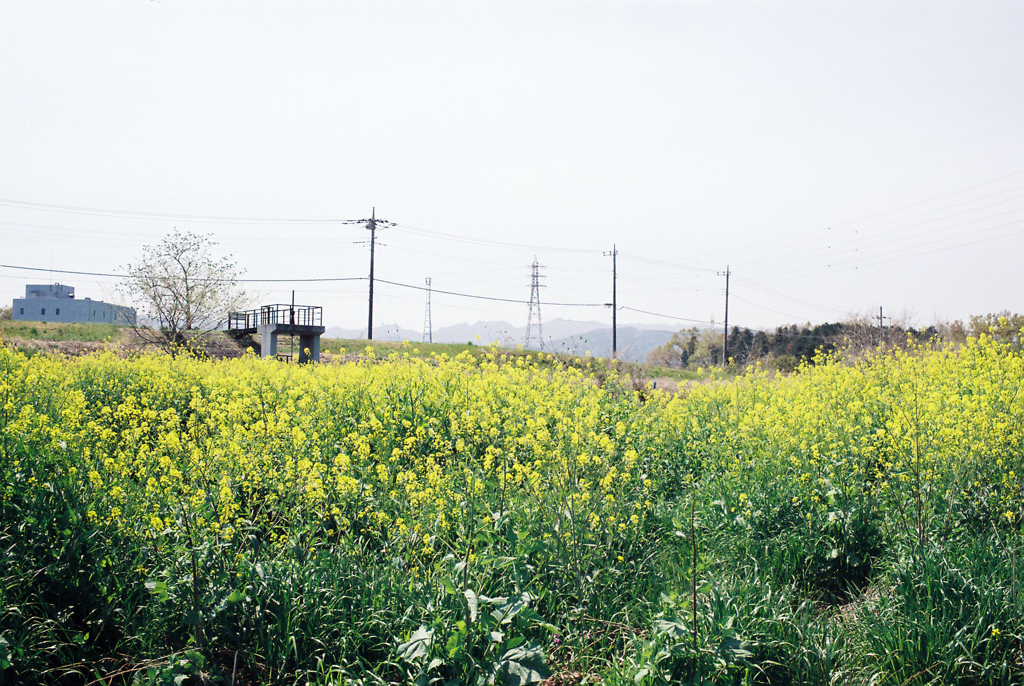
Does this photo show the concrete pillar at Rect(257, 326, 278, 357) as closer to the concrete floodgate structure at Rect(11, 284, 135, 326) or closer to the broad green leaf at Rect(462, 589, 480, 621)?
the broad green leaf at Rect(462, 589, 480, 621)

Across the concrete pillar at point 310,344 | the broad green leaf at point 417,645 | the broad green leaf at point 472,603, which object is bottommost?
the broad green leaf at point 417,645

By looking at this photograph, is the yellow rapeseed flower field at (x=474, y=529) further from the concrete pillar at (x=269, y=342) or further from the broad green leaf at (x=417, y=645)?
the concrete pillar at (x=269, y=342)

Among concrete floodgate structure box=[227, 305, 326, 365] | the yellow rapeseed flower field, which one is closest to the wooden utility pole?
concrete floodgate structure box=[227, 305, 326, 365]

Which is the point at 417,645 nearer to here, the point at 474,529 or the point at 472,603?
the point at 472,603

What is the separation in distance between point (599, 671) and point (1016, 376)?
6.13m

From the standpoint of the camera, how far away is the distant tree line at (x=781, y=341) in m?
37.6

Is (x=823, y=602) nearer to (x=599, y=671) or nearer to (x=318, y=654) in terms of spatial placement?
(x=599, y=671)

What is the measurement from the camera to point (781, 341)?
55.8 m

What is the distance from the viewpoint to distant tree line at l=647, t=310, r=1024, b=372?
37634 millimetres

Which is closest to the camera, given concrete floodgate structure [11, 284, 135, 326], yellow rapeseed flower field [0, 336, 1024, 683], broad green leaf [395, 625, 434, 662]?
broad green leaf [395, 625, 434, 662]

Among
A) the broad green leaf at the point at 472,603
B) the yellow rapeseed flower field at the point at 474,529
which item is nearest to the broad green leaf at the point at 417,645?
the yellow rapeseed flower field at the point at 474,529

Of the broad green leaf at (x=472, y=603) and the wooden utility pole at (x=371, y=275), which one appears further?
the wooden utility pole at (x=371, y=275)

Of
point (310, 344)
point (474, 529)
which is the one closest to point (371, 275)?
point (310, 344)

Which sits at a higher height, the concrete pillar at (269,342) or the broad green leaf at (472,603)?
the concrete pillar at (269,342)
